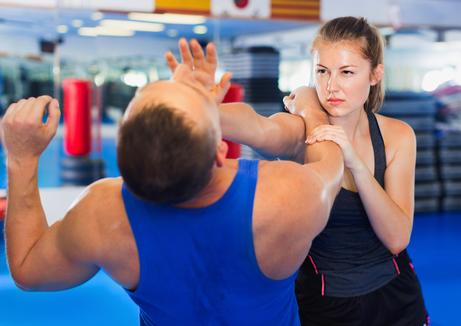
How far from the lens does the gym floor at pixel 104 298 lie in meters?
3.15

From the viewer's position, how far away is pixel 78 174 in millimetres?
5840

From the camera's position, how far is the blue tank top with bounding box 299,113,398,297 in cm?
169

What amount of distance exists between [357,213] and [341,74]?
0.40 m

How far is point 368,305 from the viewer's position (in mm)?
1711

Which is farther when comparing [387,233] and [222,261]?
[387,233]

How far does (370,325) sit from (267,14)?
451cm

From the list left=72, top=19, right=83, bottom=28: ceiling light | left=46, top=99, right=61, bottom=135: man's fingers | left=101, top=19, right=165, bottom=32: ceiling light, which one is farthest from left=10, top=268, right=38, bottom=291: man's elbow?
left=101, top=19, right=165, bottom=32: ceiling light

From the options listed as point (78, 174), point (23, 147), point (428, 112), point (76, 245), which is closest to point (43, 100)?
point (23, 147)

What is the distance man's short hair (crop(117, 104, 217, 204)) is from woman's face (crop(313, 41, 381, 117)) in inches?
31.9

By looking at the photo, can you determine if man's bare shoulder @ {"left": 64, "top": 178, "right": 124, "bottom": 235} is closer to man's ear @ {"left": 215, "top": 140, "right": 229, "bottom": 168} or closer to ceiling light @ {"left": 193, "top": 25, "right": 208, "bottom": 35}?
man's ear @ {"left": 215, "top": 140, "right": 229, "bottom": 168}

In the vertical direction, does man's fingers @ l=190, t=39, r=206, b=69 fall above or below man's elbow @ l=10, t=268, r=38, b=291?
above

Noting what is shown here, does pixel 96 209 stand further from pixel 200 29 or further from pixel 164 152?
pixel 200 29

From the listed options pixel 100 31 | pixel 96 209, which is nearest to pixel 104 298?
pixel 96 209

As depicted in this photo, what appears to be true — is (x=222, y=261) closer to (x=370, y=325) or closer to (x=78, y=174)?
(x=370, y=325)
